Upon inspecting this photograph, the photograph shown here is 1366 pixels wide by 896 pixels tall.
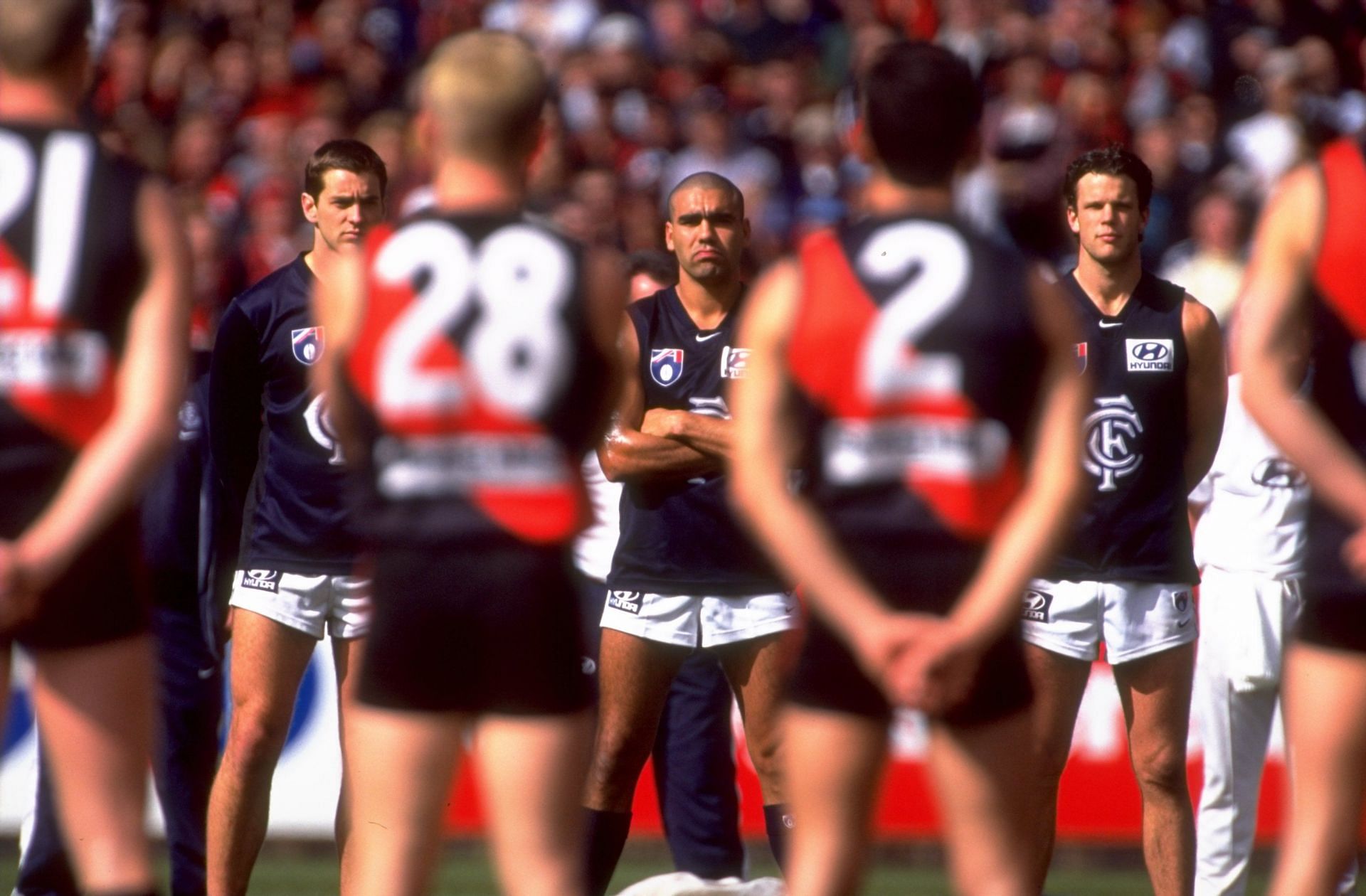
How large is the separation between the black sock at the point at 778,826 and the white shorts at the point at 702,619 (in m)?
0.62

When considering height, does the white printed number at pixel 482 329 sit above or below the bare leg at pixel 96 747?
above

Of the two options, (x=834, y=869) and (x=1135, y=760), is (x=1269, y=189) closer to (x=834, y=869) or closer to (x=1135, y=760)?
(x=1135, y=760)

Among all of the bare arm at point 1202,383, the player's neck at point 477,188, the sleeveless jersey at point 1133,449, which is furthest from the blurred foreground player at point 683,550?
the player's neck at point 477,188

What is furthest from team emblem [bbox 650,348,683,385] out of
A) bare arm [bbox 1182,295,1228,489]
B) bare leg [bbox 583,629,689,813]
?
bare arm [bbox 1182,295,1228,489]

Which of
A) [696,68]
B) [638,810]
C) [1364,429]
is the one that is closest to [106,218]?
[1364,429]

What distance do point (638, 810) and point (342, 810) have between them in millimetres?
3360

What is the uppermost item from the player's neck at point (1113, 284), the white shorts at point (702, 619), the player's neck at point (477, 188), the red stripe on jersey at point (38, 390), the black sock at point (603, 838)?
the player's neck at point (477, 188)

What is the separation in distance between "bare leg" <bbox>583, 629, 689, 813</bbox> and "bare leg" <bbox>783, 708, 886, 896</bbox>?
2909 millimetres

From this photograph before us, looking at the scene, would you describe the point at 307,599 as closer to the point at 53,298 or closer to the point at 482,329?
the point at 53,298

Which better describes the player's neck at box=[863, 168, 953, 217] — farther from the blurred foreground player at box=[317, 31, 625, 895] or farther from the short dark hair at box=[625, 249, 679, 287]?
the short dark hair at box=[625, 249, 679, 287]

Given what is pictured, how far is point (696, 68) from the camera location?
16469 mm

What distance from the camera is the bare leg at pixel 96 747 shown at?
416cm

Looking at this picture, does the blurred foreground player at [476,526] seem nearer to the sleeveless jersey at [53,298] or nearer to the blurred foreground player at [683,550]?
the sleeveless jersey at [53,298]

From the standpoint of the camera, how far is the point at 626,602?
7137 mm
